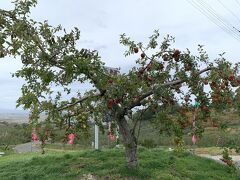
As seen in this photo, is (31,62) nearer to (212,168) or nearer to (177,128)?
(177,128)

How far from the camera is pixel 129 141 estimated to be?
10617 millimetres

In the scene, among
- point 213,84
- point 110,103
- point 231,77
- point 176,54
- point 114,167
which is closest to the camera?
point 231,77

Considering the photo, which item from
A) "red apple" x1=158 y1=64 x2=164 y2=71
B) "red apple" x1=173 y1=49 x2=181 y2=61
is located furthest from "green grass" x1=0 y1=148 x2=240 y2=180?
"red apple" x1=173 y1=49 x2=181 y2=61

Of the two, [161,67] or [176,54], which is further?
[161,67]

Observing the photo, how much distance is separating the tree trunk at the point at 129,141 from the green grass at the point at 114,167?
7.7 inches

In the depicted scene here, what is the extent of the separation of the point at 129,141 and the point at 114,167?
0.94 metres

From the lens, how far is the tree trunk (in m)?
10.6

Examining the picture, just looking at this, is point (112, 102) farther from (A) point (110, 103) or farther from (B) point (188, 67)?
(B) point (188, 67)

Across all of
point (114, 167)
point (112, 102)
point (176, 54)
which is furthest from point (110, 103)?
point (114, 167)

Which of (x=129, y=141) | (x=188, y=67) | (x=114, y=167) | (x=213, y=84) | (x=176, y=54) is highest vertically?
(x=176, y=54)

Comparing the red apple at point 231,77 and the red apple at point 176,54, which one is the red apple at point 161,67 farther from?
the red apple at point 231,77

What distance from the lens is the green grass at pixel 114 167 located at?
10.8 m

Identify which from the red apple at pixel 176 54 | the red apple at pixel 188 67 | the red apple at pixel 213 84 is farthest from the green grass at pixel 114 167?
the red apple at pixel 213 84

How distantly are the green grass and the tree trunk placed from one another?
197mm
